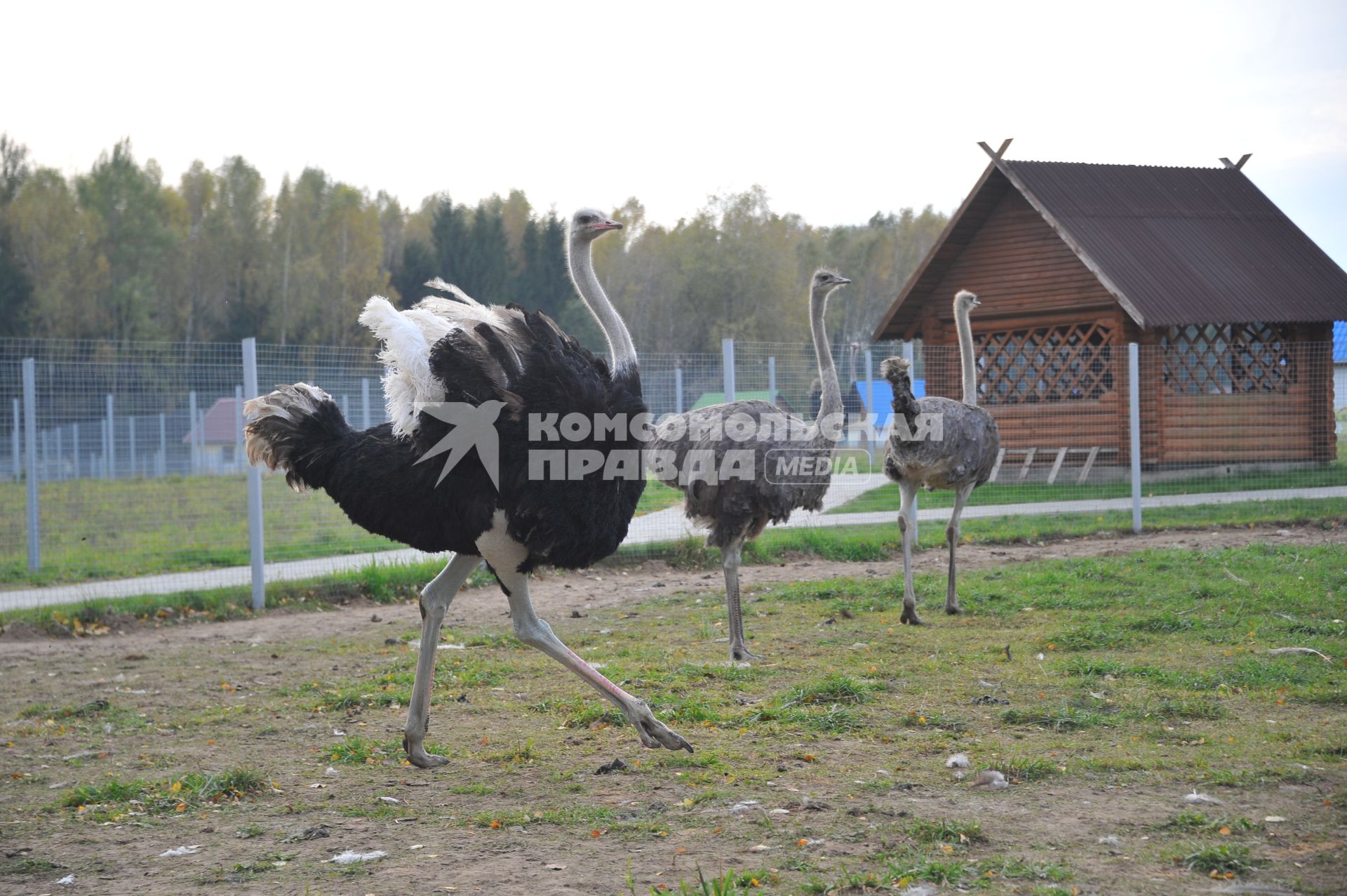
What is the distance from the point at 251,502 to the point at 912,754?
5.91 metres

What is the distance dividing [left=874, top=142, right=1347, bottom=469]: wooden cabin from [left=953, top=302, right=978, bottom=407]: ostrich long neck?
6.26 m

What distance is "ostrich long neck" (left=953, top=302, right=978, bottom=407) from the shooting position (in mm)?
8523

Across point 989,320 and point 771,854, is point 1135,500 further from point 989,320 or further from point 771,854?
point 771,854

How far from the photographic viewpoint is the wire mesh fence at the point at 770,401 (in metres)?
10.7

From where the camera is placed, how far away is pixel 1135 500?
37.8ft

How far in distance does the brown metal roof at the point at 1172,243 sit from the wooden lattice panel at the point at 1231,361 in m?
0.59

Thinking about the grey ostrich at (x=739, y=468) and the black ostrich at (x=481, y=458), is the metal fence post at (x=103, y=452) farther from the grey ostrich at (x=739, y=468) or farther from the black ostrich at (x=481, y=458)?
the black ostrich at (x=481, y=458)

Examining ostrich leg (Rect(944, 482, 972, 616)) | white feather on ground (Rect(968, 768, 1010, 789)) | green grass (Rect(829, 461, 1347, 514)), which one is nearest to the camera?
white feather on ground (Rect(968, 768, 1010, 789))

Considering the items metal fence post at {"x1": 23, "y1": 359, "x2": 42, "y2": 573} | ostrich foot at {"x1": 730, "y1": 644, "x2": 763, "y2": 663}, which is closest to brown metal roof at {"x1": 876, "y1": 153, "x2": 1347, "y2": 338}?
ostrich foot at {"x1": 730, "y1": 644, "x2": 763, "y2": 663}

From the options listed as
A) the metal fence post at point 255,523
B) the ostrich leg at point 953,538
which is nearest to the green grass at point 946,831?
the ostrich leg at point 953,538

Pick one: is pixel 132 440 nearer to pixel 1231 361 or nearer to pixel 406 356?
pixel 406 356

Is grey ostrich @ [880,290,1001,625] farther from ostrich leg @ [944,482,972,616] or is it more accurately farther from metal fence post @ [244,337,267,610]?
metal fence post @ [244,337,267,610]

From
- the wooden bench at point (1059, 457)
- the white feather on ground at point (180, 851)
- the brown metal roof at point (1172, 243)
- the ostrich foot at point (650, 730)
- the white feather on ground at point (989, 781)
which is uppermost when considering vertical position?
the brown metal roof at point (1172, 243)

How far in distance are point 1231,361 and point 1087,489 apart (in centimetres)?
420
